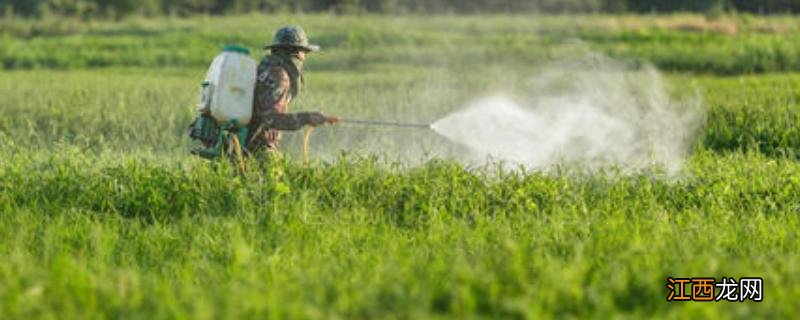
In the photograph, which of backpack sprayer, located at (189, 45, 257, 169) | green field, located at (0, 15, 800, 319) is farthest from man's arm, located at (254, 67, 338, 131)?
green field, located at (0, 15, 800, 319)

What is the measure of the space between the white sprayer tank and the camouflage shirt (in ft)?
0.46

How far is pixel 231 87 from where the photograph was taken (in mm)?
8234

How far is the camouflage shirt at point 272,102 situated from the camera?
841 cm

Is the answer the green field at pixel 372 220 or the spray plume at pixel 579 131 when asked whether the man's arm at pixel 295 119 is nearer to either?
the green field at pixel 372 220

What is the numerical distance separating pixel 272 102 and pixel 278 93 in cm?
7

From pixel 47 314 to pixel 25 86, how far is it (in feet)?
42.2

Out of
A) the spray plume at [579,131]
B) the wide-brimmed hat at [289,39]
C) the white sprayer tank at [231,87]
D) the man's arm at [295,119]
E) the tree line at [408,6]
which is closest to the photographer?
the white sprayer tank at [231,87]

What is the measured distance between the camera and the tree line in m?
42.0

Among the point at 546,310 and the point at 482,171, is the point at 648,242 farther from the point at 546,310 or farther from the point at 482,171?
the point at 482,171

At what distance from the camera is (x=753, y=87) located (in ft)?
53.7

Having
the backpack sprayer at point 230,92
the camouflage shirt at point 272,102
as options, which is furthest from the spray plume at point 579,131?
the backpack sprayer at point 230,92

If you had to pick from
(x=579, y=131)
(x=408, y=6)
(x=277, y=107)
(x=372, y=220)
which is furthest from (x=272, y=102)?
(x=408, y=6)

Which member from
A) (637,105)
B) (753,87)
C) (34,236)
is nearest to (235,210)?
(34,236)

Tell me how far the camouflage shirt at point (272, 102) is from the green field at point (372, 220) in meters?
0.26
